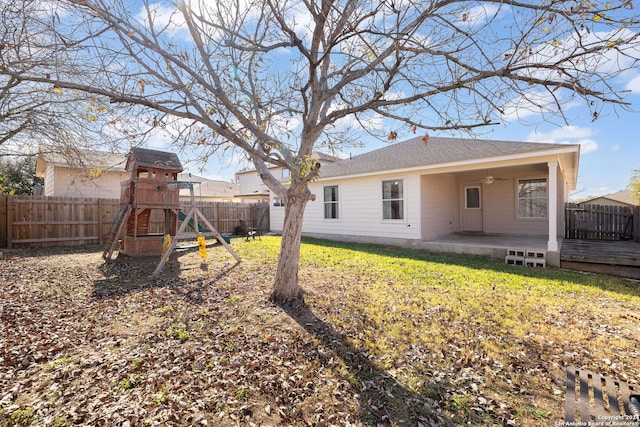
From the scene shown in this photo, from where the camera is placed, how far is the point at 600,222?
11641mm

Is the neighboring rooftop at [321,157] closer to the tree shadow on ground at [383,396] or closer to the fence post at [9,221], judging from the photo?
the tree shadow on ground at [383,396]

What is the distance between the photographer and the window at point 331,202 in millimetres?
13422

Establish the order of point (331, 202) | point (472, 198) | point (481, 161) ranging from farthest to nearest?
1. point (331, 202)
2. point (472, 198)
3. point (481, 161)

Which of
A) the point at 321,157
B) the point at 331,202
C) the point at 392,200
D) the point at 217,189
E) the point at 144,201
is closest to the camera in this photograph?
the point at 144,201

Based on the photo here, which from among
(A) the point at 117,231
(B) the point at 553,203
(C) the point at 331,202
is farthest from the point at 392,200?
(A) the point at 117,231

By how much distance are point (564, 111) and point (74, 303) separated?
7863mm

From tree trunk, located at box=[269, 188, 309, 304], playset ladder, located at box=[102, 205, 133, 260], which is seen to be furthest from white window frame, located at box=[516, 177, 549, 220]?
playset ladder, located at box=[102, 205, 133, 260]

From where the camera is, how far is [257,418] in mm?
2344

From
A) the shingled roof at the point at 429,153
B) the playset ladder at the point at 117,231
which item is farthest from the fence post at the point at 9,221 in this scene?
the shingled roof at the point at 429,153

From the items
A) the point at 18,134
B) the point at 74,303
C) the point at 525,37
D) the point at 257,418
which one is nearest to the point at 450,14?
the point at 525,37

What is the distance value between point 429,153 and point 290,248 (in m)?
8.12

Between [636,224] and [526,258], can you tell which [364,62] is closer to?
[526,258]

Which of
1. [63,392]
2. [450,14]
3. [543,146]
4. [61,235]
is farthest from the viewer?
[61,235]

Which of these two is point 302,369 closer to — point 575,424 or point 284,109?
point 575,424
